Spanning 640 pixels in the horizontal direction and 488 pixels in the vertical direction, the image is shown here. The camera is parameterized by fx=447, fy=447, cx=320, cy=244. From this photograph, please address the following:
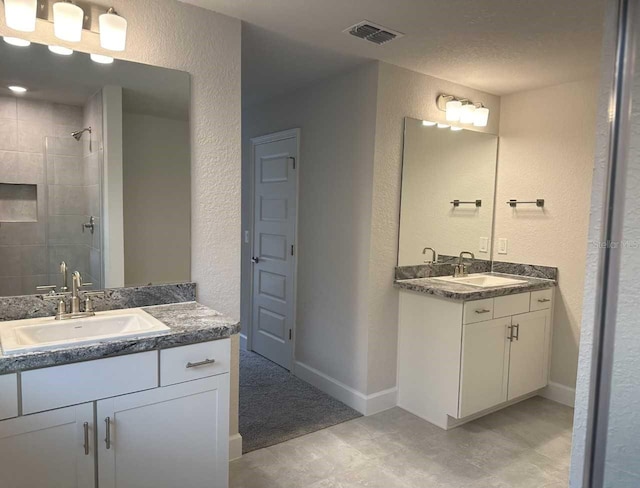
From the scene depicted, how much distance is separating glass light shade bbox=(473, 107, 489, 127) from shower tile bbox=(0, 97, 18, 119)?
282 centimetres

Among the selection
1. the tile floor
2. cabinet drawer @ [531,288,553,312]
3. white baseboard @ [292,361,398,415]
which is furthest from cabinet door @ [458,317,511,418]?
white baseboard @ [292,361,398,415]

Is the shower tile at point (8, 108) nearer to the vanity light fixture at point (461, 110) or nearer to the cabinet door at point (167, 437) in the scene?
the cabinet door at point (167, 437)

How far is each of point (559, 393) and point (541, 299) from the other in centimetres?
73

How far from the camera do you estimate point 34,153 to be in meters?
1.85

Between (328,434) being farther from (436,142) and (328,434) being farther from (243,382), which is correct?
(436,142)

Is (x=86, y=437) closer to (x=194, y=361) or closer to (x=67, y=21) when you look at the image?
(x=194, y=361)

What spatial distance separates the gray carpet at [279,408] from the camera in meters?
2.70

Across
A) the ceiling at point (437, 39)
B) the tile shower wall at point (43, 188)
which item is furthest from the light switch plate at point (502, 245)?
the tile shower wall at point (43, 188)

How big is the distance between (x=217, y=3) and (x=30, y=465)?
1.98 m

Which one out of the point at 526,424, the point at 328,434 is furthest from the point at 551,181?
the point at 328,434

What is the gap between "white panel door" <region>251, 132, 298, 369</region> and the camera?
144 inches

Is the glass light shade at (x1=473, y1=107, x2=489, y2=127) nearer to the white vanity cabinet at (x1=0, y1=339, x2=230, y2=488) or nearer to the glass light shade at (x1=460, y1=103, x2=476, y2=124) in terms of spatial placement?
the glass light shade at (x1=460, y1=103, x2=476, y2=124)

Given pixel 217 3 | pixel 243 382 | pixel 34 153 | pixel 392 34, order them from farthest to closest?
pixel 243 382, pixel 392 34, pixel 217 3, pixel 34 153

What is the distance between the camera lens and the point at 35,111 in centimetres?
184
